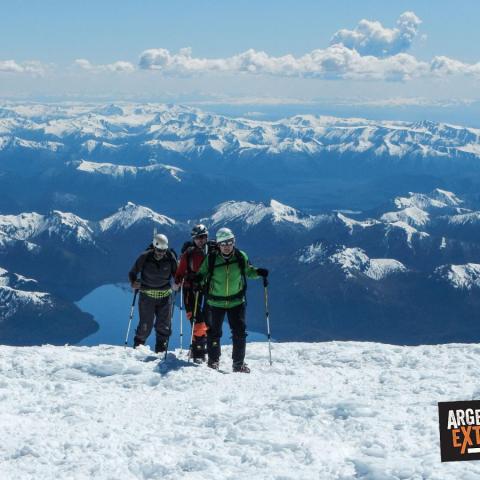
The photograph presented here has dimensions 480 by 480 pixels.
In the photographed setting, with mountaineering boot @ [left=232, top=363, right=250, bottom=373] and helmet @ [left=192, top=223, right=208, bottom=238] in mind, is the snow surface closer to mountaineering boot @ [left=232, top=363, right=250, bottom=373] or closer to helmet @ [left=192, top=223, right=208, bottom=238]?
mountaineering boot @ [left=232, top=363, right=250, bottom=373]

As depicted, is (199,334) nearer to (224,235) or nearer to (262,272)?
(262,272)

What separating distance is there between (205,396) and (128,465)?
3.98 m

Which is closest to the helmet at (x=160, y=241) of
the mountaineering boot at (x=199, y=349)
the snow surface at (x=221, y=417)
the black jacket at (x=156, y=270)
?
the black jacket at (x=156, y=270)

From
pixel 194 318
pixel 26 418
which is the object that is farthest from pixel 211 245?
pixel 26 418

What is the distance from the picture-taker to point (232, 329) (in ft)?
55.0

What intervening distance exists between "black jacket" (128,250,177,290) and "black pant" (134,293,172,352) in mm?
523

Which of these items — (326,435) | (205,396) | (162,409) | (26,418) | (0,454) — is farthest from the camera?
(205,396)

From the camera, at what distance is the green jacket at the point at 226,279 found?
1606 centimetres

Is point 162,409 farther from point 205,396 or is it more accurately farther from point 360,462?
point 360,462

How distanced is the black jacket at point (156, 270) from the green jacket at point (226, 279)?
1.96 metres

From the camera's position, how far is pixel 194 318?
17.7 meters

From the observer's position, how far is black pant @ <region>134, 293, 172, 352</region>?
60.8 feet

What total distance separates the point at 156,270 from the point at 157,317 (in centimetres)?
178

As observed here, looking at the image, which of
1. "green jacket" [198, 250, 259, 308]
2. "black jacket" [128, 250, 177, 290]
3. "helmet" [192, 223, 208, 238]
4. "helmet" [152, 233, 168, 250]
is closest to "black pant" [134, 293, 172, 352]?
"black jacket" [128, 250, 177, 290]
